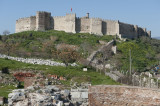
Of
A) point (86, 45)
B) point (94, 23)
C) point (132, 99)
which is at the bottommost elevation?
point (132, 99)

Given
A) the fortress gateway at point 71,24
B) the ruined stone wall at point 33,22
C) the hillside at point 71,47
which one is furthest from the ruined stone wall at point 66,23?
the ruined stone wall at point 33,22

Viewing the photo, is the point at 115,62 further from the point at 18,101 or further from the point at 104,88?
the point at 18,101

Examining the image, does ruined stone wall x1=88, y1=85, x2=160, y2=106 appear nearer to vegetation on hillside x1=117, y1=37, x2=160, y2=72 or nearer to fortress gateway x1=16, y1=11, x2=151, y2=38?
vegetation on hillside x1=117, y1=37, x2=160, y2=72

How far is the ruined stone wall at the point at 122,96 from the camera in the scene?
1209 cm

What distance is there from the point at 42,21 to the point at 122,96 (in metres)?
55.6

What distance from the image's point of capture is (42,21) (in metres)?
66.6

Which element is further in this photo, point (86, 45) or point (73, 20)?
point (73, 20)

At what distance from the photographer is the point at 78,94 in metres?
12.6

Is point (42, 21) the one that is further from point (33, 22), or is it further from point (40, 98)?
point (40, 98)

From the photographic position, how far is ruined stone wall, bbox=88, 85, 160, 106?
12.1 metres

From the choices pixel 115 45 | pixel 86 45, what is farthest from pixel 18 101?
pixel 115 45

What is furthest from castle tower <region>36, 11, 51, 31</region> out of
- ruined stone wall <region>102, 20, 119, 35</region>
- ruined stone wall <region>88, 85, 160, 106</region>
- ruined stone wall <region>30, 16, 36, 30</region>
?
ruined stone wall <region>88, 85, 160, 106</region>

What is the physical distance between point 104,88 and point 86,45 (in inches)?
1503

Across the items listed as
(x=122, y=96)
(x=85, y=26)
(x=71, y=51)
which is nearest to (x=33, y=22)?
(x=85, y=26)
